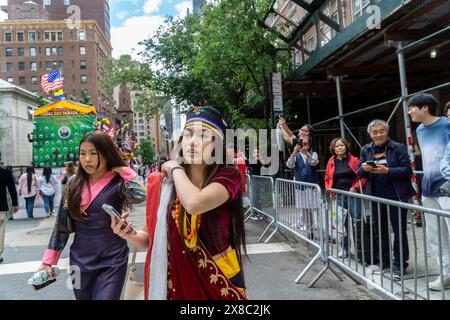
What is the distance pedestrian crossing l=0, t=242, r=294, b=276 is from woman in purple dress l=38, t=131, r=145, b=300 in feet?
11.7

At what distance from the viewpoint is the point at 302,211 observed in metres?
5.90

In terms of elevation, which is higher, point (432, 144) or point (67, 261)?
point (432, 144)

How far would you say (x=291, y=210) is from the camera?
650 centimetres

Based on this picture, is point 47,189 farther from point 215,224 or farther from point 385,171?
point 215,224

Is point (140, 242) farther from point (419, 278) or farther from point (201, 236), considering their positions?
point (419, 278)

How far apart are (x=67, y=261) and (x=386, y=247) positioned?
512cm

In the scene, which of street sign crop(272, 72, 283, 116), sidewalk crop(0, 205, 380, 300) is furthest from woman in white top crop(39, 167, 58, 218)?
street sign crop(272, 72, 283, 116)

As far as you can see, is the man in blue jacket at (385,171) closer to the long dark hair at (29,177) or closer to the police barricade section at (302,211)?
the police barricade section at (302,211)

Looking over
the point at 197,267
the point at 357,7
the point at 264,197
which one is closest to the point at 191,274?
the point at 197,267
